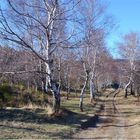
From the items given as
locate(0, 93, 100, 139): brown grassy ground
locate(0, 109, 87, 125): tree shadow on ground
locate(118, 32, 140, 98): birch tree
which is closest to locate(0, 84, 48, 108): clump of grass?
locate(0, 93, 100, 139): brown grassy ground

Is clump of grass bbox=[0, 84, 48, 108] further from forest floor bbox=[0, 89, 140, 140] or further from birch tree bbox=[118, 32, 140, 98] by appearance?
birch tree bbox=[118, 32, 140, 98]

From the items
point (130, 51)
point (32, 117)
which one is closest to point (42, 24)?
point (32, 117)

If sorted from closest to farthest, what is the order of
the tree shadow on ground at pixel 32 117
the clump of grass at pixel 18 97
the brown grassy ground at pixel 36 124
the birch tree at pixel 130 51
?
the brown grassy ground at pixel 36 124
the tree shadow on ground at pixel 32 117
the clump of grass at pixel 18 97
the birch tree at pixel 130 51

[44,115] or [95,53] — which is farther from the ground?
[95,53]

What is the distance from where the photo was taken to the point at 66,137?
17719 millimetres

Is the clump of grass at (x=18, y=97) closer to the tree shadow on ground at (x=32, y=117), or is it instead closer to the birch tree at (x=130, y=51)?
the tree shadow on ground at (x=32, y=117)

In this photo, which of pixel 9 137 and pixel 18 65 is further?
pixel 18 65

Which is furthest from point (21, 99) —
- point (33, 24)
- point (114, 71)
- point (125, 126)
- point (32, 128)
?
point (114, 71)

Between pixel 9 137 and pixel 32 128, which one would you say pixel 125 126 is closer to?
pixel 32 128

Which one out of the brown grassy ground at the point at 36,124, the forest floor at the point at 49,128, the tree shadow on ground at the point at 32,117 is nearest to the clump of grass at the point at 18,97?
the brown grassy ground at the point at 36,124

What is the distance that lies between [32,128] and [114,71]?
60557 mm

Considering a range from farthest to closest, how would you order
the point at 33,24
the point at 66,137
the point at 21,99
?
the point at 21,99 → the point at 33,24 → the point at 66,137

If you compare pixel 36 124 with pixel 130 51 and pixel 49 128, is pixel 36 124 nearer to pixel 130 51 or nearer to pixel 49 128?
pixel 49 128

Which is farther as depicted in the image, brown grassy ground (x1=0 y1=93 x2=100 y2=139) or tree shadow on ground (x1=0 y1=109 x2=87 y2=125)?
tree shadow on ground (x1=0 y1=109 x2=87 y2=125)
